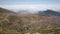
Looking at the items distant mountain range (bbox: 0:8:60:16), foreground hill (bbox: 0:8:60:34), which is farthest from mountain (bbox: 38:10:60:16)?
foreground hill (bbox: 0:8:60:34)

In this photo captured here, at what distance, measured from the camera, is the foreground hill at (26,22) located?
4.49 metres

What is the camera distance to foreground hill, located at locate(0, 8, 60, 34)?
4492 millimetres

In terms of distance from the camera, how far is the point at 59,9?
15.1ft

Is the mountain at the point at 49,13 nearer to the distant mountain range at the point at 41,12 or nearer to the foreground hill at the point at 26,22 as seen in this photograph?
the distant mountain range at the point at 41,12

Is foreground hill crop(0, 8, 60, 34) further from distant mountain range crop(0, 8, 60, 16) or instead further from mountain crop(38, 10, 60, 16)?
mountain crop(38, 10, 60, 16)

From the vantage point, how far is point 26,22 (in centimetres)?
459

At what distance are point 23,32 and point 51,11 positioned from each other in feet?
4.46

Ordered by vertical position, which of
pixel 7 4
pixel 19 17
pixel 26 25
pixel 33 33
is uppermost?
pixel 7 4

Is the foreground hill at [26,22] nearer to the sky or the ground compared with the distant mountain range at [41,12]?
nearer to the ground

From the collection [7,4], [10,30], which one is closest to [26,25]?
[10,30]

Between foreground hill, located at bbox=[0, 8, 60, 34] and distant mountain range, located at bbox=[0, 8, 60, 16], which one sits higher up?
distant mountain range, located at bbox=[0, 8, 60, 16]

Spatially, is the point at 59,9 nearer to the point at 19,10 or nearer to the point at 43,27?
the point at 43,27

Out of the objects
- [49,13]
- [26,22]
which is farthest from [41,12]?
[26,22]

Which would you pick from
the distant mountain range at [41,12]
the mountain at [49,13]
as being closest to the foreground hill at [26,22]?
the distant mountain range at [41,12]
